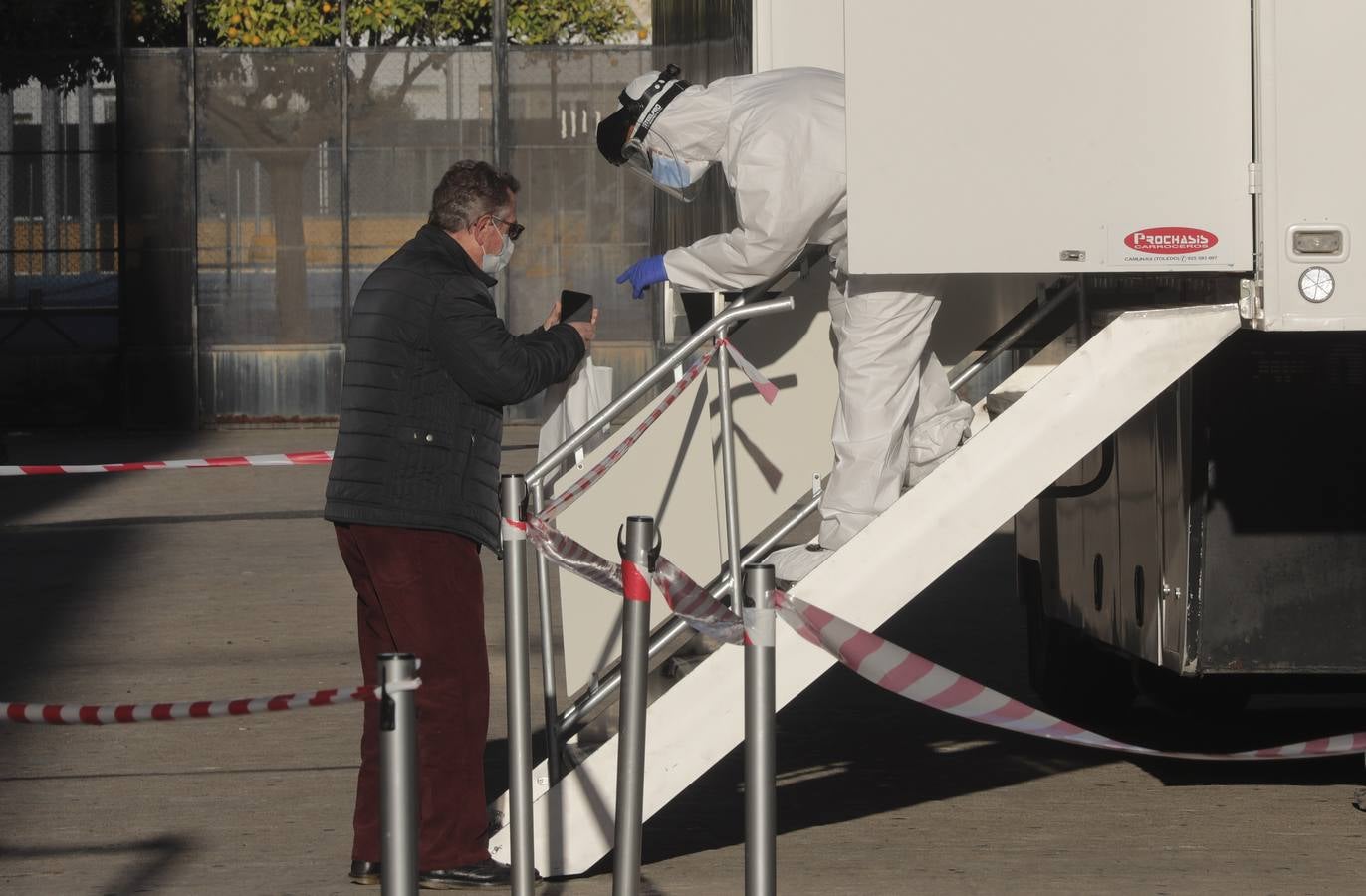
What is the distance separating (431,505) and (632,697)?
1.29 meters

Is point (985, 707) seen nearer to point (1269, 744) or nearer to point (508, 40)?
point (1269, 744)

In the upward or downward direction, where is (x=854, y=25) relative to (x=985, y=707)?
upward

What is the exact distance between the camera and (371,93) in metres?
20.5

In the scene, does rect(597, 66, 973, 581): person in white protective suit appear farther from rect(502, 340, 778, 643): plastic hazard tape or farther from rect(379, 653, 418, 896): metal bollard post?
rect(379, 653, 418, 896): metal bollard post

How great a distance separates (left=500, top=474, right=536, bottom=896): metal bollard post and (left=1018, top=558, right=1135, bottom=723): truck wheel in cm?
314

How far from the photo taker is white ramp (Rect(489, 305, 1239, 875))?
5047 mm

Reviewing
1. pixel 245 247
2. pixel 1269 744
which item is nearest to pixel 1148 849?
pixel 1269 744

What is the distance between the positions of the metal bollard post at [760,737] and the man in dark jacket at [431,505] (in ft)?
5.41

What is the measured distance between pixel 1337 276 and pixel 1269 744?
2.72 meters

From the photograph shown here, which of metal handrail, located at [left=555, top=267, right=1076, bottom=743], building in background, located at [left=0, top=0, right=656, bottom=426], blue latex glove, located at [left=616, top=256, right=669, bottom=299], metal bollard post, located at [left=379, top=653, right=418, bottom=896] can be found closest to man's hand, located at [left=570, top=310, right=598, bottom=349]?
blue latex glove, located at [left=616, top=256, right=669, bottom=299]

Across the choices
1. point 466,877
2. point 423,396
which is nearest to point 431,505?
point 423,396

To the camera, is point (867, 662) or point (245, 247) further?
point (245, 247)

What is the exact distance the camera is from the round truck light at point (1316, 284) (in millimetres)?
4898

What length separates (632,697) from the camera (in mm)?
4047
